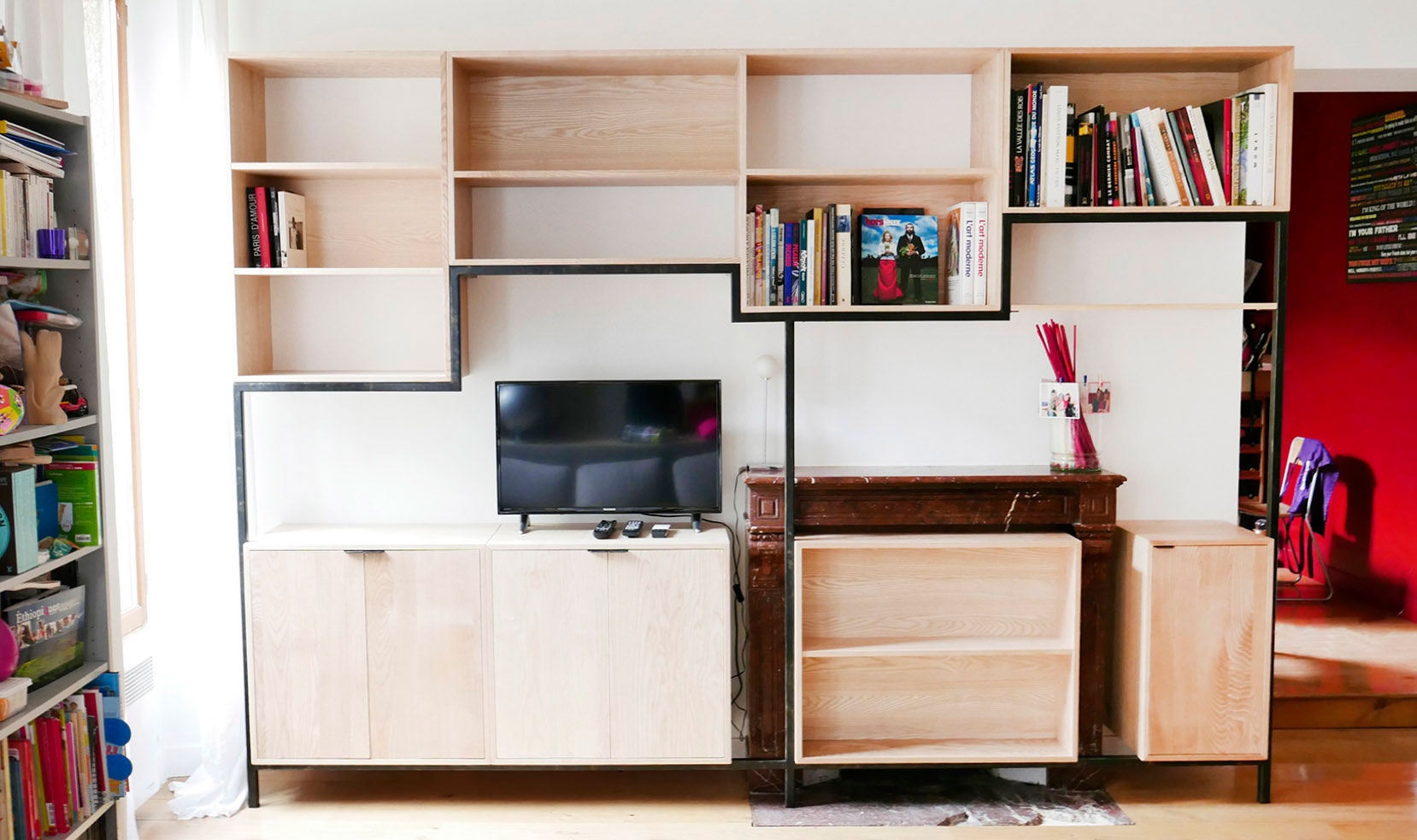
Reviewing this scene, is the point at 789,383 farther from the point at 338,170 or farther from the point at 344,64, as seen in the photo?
the point at 344,64

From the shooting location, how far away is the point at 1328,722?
3574 mm

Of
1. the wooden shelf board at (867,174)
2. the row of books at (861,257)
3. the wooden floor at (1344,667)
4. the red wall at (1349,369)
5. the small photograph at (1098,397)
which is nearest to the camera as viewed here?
the wooden shelf board at (867,174)

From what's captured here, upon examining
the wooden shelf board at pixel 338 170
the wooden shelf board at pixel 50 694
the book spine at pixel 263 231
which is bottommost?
the wooden shelf board at pixel 50 694

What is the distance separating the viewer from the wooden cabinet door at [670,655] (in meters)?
2.91

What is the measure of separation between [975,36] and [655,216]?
1.09 m

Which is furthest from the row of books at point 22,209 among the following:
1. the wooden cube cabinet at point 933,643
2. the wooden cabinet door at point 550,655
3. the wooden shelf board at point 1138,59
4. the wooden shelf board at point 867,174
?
the wooden shelf board at point 1138,59

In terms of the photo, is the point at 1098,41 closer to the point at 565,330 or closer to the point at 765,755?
the point at 565,330

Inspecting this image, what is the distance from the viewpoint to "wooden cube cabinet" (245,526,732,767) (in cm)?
292

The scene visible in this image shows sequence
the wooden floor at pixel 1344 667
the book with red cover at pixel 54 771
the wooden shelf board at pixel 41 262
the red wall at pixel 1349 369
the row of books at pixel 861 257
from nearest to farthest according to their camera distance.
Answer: the wooden shelf board at pixel 41 262 < the book with red cover at pixel 54 771 < the row of books at pixel 861 257 < the wooden floor at pixel 1344 667 < the red wall at pixel 1349 369

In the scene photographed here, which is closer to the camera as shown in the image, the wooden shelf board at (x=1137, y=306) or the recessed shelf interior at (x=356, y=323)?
the wooden shelf board at (x=1137, y=306)

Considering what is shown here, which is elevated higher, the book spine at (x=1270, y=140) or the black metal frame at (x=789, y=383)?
the book spine at (x=1270, y=140)

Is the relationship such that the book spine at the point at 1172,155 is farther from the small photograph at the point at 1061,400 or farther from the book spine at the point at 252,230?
the book spine at the point at 252,230

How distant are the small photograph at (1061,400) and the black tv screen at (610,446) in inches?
37.3

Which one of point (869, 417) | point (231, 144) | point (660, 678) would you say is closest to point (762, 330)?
point (869, 417)
